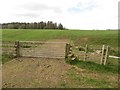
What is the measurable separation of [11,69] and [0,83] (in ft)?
10.7

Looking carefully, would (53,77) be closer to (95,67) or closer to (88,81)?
(88,81)

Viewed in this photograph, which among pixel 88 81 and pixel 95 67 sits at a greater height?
pixel 95 67

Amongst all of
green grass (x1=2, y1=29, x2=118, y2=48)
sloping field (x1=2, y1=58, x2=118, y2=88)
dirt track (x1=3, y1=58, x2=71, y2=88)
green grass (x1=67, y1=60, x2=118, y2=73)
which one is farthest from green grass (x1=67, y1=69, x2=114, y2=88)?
green grass (x1=2, y1=29, x2=118, y2=48)

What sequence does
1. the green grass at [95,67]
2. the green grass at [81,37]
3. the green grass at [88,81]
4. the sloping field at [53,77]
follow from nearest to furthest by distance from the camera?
the sloping field at [53,77]
the green grass at [88,81]
the green grass at [95,67]
the green grass at [81,37]

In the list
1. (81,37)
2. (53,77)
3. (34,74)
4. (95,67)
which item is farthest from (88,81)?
(81,37)

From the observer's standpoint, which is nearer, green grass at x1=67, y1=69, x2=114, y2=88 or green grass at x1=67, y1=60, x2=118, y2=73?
green grass at x1=67, y1=69, x2=114, y2=88

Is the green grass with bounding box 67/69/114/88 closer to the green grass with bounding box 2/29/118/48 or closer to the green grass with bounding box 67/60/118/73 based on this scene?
the green grass with bounding box 67/60/118/73

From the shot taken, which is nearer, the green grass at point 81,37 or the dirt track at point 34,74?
the dirt track at point 34,74

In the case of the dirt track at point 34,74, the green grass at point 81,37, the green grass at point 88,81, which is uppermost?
the green grass at point 81,37

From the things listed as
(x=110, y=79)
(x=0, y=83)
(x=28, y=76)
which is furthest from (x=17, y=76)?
(x=110, y=79)

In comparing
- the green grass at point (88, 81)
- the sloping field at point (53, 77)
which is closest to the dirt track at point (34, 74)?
the sloping field at point (53, 77)

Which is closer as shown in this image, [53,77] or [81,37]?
[53,77]

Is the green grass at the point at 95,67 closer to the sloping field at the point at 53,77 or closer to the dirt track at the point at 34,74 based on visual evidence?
the sloping field at the point at 53,77

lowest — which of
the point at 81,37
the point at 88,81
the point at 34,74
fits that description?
the point at 88,81
